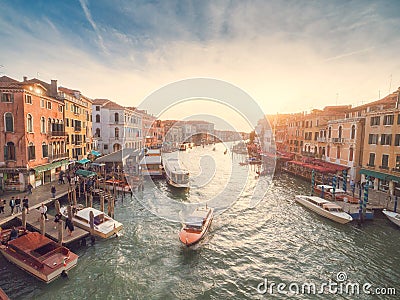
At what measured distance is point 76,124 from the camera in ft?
108

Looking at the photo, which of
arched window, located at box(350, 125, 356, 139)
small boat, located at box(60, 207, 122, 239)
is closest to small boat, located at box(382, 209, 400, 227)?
arched window, located at box(350, 125, 356, 139)

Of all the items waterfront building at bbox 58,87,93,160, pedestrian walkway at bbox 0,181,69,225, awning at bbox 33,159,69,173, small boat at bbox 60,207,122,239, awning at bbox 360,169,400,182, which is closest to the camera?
small boat at bbox 60,207,122,239

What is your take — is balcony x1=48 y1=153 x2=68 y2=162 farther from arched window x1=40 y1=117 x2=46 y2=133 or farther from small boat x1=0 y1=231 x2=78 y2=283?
small boat x1=0 y1=231 x2=78 y2=283

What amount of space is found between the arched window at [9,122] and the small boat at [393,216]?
113ft

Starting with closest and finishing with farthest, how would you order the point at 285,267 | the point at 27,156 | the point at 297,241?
the point at 285,267 → the point at 297,241 → the point at 27,156

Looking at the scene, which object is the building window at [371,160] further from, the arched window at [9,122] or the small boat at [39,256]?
the arched window at [9,122]

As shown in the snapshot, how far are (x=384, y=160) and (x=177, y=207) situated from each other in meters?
23.7

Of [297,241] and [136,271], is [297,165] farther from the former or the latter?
[136,271]

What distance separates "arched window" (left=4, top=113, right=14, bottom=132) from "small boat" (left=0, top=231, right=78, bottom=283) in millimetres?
12545

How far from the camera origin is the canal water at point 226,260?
36.9 feet

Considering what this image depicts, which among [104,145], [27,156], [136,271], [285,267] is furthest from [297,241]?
[104,145]

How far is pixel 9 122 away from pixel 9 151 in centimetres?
268

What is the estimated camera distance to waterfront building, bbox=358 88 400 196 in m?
24.1

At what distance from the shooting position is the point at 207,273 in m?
12.6
